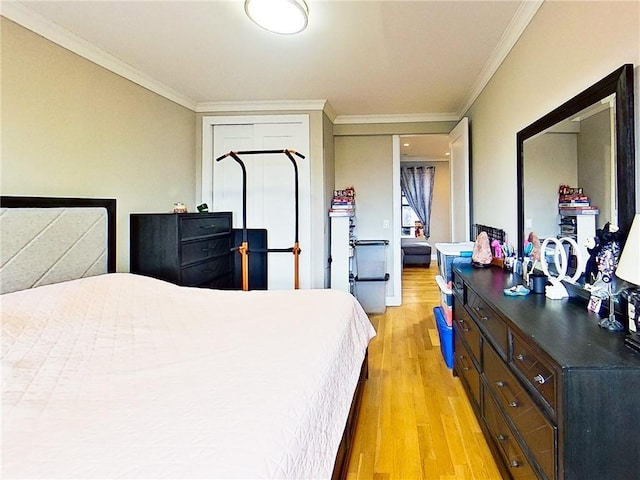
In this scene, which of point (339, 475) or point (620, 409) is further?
point (339, 475)

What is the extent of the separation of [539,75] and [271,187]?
282cm

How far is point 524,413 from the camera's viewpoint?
57.2 inches

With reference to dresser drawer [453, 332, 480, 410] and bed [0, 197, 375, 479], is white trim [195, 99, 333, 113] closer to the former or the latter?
bed [0, 197, 375, 479]

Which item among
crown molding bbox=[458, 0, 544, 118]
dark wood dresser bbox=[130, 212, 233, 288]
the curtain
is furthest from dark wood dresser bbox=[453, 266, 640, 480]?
the curtain

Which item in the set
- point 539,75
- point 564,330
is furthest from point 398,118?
point 564,330

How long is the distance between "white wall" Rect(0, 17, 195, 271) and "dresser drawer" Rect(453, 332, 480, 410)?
2.71 meters

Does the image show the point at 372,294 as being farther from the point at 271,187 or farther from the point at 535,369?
the point at 535,369

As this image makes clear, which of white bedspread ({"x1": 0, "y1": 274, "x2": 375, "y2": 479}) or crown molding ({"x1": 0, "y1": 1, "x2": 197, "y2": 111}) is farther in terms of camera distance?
crown molding ({"x1": 0, "y1": 1, "x2": 197, "y2": 111})

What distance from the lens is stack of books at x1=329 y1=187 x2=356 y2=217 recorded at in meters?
4.61

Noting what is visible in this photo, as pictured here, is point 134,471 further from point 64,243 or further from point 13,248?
point 64,243

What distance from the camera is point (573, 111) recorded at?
Answer: 1.80m

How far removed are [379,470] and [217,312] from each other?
1197 mm

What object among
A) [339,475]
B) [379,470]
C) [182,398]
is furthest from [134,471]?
[379,470]

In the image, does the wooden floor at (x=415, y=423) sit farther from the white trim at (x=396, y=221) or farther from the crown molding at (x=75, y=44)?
the crown molding at (x=75, y=44)
